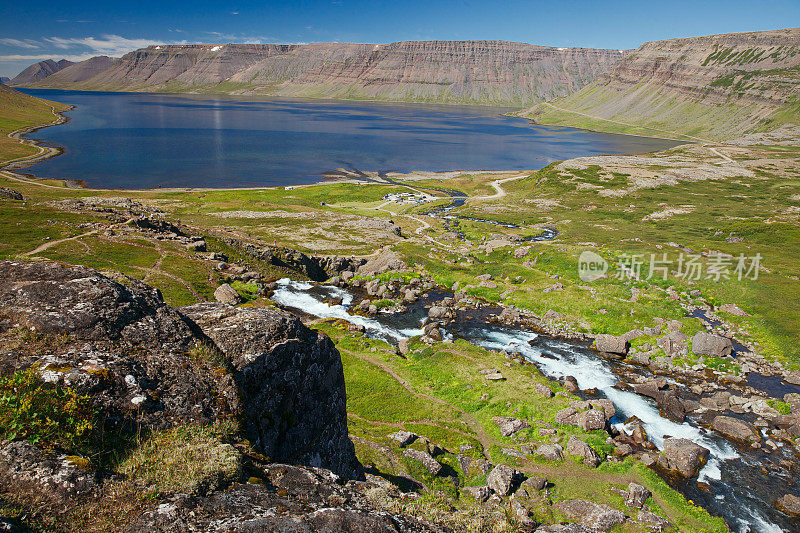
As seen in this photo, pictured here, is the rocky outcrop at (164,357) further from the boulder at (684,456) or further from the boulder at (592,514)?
the boulder at (684,456)

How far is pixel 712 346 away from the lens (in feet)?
159

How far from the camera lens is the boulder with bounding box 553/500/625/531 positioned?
25.4 m

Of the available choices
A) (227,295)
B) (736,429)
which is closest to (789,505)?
(736,429)

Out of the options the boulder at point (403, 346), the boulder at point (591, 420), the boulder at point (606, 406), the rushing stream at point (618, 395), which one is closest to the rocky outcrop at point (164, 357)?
the boulder at point (591, 420)

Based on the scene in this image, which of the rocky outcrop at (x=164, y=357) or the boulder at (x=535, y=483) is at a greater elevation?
the rocky outcrop at (x=164, y=357)

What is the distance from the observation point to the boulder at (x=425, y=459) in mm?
27967

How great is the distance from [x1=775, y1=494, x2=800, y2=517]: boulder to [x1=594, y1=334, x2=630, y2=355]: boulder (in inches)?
832

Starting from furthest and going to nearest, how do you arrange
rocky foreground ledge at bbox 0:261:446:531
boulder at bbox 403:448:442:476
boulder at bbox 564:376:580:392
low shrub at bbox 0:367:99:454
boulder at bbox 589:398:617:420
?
boulder at bbox 564:376:580:392
boulder at bbox 589:398:617:420
boulder at bbox 403:448:442:476
low shrub at bbox 0:367:99:454
rocky foreground ledge at bbox 0:261:446:531

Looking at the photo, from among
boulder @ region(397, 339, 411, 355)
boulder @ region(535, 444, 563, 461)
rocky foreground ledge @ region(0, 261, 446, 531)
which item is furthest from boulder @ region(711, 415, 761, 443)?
rocky foreground ledge @ region(0, 261, 446, 531)

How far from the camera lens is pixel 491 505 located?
1009 inches

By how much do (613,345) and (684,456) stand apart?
19.0m

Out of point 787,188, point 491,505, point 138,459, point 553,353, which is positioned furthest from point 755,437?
point 787,188

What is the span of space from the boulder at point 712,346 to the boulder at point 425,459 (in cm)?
3753

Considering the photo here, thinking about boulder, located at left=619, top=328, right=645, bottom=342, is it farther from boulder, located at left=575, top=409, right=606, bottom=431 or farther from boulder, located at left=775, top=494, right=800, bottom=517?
boulder, located at left=775, top=494, right=800, bottom=517
